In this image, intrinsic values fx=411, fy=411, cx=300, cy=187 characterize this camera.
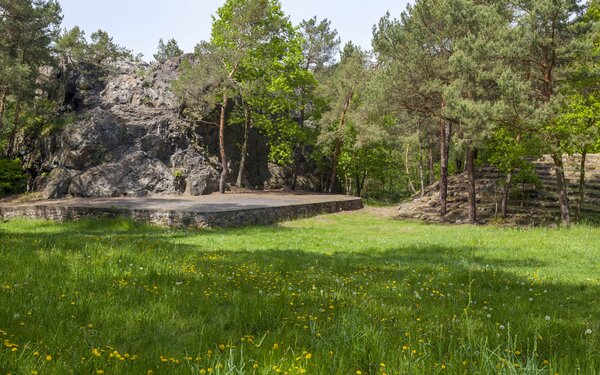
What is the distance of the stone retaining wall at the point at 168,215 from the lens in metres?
22.0

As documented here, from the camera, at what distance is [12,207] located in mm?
25562

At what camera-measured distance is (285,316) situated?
466cm

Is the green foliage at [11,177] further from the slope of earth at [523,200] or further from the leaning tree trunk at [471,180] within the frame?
the leaning tree trunk at [471,180]

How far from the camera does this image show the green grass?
299 centimetres

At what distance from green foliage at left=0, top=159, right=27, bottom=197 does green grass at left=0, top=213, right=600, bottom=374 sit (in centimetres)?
2794

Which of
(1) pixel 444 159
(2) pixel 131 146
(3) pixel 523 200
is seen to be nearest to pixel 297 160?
(2) pixel 131 146

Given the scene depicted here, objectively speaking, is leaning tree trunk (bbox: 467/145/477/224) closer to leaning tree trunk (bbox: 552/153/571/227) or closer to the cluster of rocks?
leaning tree trunk (bbox: 552/153/571/227)

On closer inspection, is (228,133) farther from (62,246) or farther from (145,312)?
(145,312)

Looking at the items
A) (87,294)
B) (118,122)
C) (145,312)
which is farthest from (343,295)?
(118,122)

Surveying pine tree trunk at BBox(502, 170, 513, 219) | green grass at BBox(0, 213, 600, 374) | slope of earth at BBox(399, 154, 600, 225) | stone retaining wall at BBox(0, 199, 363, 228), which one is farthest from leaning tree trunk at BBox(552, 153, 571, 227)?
stone retaining wall at BBox(0, 199, 363, 228)

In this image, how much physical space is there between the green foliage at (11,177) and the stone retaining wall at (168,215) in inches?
306

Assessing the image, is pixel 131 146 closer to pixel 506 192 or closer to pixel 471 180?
pixel 471 180

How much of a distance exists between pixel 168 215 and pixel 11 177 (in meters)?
19.3

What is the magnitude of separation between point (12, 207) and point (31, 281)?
2420cm
